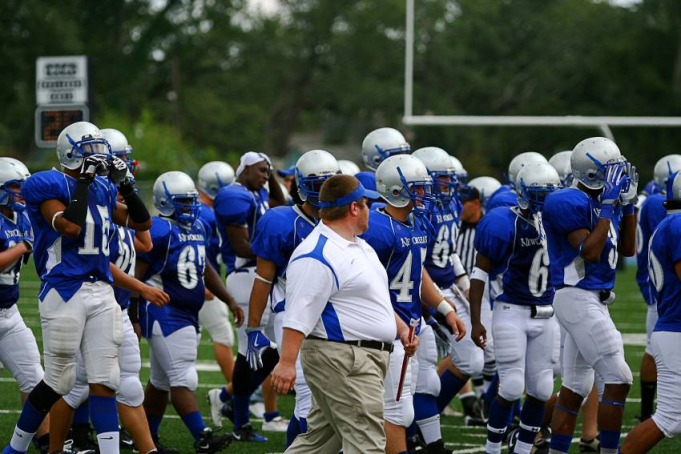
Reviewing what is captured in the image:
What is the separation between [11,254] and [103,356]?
1017 millimetres

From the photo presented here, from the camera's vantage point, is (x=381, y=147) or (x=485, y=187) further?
(x=485, y=187)

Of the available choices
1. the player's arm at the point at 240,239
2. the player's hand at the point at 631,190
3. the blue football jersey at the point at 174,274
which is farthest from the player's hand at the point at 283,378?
the player's arm at the point at 240,239

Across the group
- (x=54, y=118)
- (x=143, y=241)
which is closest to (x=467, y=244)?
(x=143, y=241)

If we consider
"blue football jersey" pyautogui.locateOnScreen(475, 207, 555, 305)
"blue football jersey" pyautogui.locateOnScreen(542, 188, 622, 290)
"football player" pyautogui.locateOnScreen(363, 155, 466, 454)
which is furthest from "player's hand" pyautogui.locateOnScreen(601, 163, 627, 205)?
"football player" pyautogui.locateOnScreen(363, 155, 466, 454)

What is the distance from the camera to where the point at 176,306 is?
23.1 ft

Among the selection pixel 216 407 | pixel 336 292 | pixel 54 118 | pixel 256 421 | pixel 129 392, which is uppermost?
pixel 54 118

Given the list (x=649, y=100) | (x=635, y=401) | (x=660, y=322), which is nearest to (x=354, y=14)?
(x=649, y=100)

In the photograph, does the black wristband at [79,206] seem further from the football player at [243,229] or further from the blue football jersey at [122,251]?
the football player at [243,229]

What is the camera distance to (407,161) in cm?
607

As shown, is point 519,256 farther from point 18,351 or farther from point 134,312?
point 18,351

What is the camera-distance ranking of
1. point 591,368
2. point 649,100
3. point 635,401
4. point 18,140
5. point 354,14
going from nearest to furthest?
point 591,368 < point 635,401 < point 649,100 < point 18,140 < point 354,14

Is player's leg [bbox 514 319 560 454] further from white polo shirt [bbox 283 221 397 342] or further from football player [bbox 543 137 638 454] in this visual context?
white polo shirt [bbox 283 221 397 342]

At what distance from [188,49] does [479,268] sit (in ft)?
121

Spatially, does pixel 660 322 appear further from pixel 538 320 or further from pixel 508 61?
pixel 508 61
